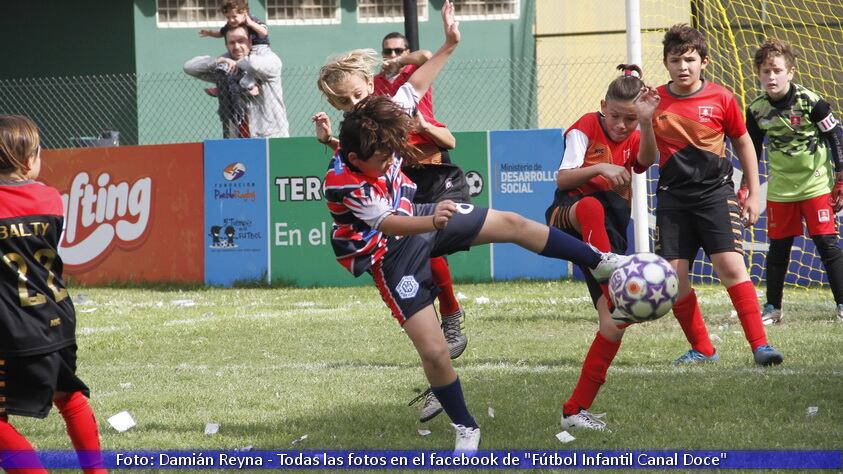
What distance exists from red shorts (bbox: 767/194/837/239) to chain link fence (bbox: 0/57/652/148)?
663 centimetres

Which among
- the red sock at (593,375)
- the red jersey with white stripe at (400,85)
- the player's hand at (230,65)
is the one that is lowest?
the red sock at (593,375)

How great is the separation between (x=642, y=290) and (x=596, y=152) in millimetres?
1268

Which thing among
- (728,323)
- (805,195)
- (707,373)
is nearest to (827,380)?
(707,373)

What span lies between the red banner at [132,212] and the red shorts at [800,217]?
21.7 feet

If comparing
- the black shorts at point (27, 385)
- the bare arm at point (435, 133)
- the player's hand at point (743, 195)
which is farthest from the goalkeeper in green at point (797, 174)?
the black shorts at point (27, 385)

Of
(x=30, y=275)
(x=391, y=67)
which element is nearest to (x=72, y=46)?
(x=391, y=67)

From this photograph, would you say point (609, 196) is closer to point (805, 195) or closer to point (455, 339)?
point (455, 339)

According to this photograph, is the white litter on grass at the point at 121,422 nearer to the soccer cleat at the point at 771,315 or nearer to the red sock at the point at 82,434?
the red sock at the point at 82,434

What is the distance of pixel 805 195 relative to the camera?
8945mm

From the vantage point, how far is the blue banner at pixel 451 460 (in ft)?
14.6

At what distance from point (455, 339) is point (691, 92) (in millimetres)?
2080

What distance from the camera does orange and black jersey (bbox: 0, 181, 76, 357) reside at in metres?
4.14

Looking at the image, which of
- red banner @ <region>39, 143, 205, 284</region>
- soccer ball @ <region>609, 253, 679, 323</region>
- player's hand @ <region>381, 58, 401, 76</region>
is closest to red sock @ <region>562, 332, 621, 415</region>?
soccer ball @ <region>609, 253, 679, 323</region>

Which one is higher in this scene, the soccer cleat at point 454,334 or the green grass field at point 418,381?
the soccer cleat at point 454,334
